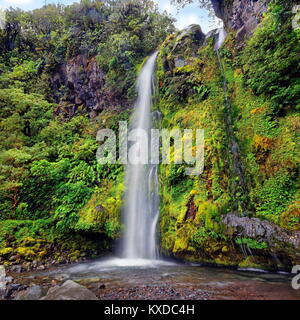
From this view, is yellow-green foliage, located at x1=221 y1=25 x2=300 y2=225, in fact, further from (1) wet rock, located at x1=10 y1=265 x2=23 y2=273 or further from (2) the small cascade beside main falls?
(1) wet rock, located at x1=10 y1=265 x2=23 y2=273

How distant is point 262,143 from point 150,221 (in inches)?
182

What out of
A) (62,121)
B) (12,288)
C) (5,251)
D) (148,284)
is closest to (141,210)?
(148,284)

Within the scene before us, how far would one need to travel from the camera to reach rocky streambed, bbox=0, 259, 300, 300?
4.13m

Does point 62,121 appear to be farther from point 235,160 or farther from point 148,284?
point 148,284

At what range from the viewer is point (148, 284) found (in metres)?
5.09

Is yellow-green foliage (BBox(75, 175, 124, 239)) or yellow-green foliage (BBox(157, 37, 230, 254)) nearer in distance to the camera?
yellow-green foliage (BBox(157, 37, 230, 254))

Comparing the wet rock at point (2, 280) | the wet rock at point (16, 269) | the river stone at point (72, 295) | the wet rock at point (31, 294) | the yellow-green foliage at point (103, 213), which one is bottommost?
the wet rock at point (16, 269)

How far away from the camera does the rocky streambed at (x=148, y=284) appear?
163 inches

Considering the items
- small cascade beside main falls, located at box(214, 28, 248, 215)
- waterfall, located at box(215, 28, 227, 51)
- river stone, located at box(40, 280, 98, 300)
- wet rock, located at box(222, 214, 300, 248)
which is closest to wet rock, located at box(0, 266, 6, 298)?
river stone, located at box(40, 280, 98, 300)

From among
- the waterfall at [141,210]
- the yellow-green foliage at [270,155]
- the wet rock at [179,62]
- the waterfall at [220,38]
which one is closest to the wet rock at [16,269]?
the waterfall at [141,210]

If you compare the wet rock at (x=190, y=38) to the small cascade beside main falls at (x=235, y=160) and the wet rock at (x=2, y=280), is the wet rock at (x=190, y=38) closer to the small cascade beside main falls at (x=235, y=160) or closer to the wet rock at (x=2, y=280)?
the small cascade beside main falls at (x=235, y=160)

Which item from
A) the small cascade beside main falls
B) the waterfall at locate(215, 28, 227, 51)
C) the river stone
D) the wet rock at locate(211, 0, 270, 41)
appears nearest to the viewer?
the river stone

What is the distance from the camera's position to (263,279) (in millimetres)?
4879
